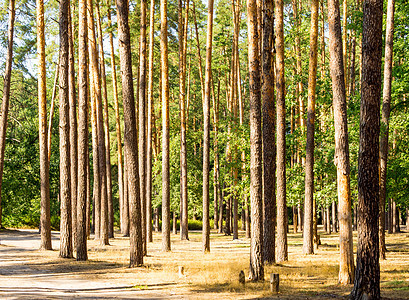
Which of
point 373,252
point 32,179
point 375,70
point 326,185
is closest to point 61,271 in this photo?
point 373,252

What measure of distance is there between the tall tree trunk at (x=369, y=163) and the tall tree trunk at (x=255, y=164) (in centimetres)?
328

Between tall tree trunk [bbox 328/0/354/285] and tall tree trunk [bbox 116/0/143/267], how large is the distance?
6.27 meters

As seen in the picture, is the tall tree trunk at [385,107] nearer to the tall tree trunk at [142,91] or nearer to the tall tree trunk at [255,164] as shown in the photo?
the tall tree trunk at [255,164]

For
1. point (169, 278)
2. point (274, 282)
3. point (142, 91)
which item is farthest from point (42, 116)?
point (274, 282)

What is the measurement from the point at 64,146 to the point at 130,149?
3.32 meters

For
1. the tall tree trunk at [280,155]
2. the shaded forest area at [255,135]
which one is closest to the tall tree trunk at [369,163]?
the shaded forest area at [255,135]

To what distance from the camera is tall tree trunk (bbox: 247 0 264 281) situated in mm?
11844

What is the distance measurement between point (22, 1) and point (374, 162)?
21.7 meters

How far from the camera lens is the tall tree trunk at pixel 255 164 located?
38.9 feet

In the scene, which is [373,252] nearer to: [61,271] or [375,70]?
[375,70]

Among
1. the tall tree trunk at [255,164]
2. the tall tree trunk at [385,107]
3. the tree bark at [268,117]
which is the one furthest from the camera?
the tall tree trunk at [385,107]

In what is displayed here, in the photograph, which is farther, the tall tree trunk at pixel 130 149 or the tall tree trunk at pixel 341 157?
the tall tree trunk at pixel 130 149

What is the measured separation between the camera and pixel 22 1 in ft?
80.1

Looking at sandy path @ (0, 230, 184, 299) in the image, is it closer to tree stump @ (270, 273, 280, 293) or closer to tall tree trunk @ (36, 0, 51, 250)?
tree stump @ (270, 273, 280, 293)
